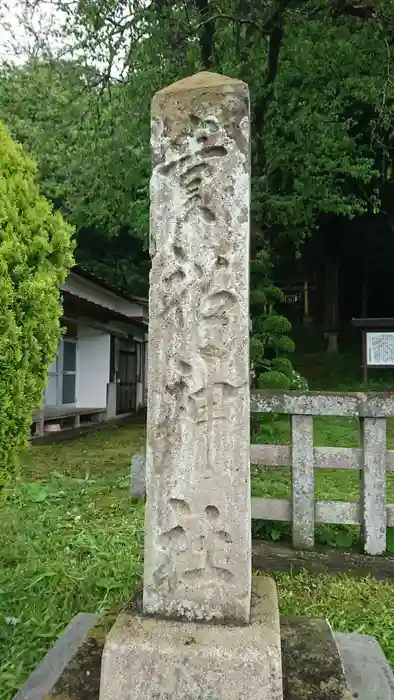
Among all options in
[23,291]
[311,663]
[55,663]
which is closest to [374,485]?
[311,663]

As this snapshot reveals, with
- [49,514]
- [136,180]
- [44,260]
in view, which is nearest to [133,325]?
[136,180]

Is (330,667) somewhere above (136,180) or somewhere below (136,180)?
below

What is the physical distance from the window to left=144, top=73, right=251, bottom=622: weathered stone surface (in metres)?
10.7

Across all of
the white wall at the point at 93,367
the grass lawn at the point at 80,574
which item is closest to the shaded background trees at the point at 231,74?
the white wall at the point at 93,367

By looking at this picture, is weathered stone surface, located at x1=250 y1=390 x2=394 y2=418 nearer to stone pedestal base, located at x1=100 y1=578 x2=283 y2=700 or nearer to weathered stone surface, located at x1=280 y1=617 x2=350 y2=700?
weathered stone surface, located at x1=280 y1=617 x2=350 y2=700

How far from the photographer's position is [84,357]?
47.1 ft

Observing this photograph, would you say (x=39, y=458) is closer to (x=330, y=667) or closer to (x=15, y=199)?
(x=15, y=199)

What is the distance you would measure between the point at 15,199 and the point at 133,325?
12.9 meters

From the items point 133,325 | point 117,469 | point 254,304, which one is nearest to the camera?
point 117,469

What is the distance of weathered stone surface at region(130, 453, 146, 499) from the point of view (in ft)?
15.6

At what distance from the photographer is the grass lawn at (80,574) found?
3125 mm

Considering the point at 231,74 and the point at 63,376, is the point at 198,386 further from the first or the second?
the point at 63,376

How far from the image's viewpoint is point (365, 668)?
2.26m

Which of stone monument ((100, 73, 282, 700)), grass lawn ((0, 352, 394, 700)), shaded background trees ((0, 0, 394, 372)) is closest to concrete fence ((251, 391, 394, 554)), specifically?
grass lawn ((0, 352, 394, 700))
